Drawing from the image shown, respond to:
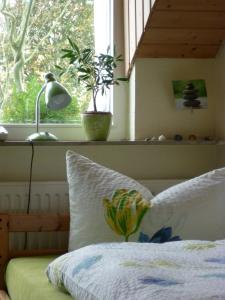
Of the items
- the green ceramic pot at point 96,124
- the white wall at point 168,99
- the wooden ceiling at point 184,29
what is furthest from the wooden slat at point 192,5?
the green ceramic pot at point 96,124

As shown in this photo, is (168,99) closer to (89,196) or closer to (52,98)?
(52,98)

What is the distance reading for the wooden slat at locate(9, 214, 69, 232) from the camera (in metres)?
2.16

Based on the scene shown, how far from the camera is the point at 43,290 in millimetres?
1655

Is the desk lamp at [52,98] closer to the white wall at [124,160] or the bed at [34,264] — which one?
the white wall at [124,160]

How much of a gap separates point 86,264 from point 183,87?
1.24 meters

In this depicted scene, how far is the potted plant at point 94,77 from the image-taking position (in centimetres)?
244

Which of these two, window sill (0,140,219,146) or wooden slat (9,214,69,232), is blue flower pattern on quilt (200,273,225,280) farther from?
window sill (0,140,219,146)

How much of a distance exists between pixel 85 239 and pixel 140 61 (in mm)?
904

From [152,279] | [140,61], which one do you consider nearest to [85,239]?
[152,279]

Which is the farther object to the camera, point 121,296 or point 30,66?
point 30,66

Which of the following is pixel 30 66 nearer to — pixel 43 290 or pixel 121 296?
pixel 43 290

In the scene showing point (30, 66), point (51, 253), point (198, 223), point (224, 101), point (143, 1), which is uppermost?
point (143, 1)

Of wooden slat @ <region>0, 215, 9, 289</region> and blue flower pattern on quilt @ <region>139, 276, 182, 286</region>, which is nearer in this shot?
blue flower pattern on quilt @ <region>139, 276, 182, 286</region>

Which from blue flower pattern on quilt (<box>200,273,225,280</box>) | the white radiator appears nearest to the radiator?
the white radiator
